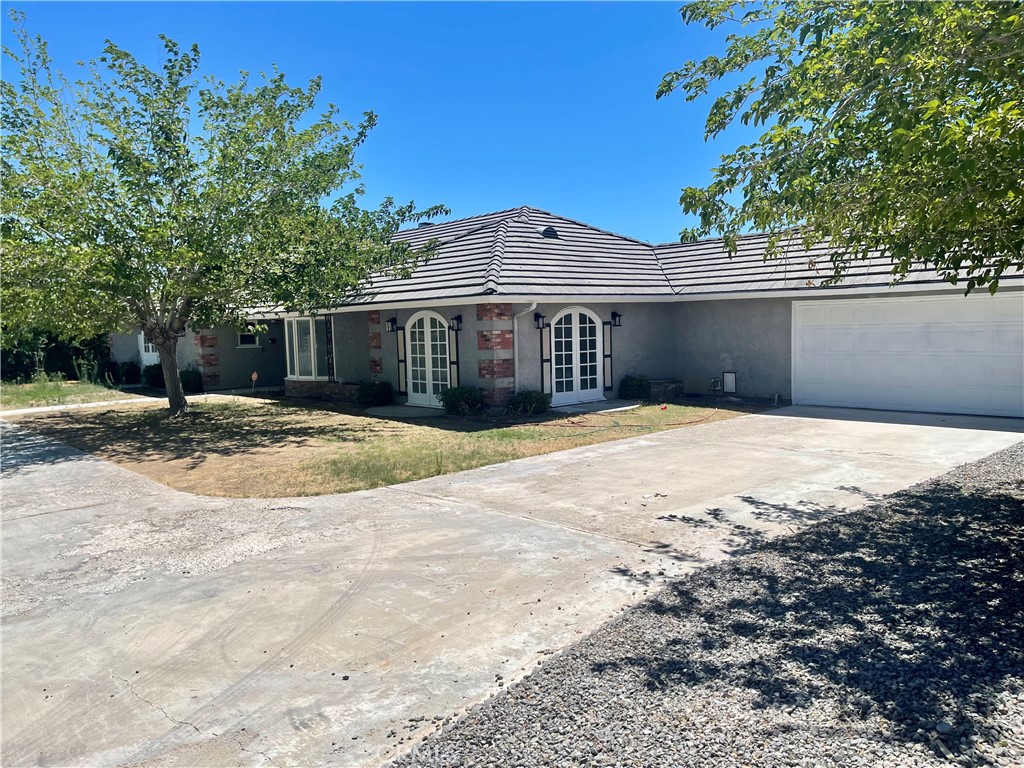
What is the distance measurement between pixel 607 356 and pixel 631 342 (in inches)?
37.5

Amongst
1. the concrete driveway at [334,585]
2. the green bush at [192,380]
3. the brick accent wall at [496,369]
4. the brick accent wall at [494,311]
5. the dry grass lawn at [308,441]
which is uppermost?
the brick accent wall at [494,311]

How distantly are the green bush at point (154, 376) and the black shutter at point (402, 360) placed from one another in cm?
1109

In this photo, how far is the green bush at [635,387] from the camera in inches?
712

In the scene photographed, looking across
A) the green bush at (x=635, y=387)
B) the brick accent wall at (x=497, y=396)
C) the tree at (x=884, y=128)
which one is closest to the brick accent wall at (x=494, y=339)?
the brick accent wall at (x=497, y=396)

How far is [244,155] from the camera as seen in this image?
46.3 feet

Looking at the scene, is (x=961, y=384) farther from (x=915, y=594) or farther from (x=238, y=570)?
(x=238, y=570)

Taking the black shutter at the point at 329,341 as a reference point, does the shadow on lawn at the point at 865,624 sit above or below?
below

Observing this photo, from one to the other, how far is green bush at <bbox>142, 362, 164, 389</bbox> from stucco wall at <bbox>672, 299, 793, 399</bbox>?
17.3 meters

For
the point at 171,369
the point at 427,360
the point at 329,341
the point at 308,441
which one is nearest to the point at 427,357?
the point at 427,360

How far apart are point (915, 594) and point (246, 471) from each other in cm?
868

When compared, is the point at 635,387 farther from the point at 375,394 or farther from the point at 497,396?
the point at 375,394

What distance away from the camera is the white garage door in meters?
13.7

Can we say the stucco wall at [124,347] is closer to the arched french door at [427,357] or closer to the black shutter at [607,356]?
the arched french door at [427,357]

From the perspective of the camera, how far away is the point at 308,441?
13281 mm
